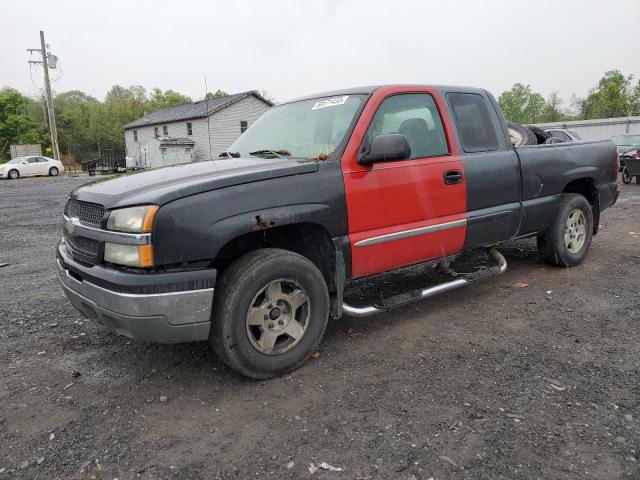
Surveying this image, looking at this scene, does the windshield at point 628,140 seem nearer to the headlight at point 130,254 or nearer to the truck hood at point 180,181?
the truck hood at point 180,181

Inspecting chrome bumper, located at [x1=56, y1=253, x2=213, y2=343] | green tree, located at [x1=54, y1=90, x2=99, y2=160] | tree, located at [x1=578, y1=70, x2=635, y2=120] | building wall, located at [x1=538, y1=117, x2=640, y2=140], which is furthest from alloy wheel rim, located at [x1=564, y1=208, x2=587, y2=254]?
green tree, located at [x1=54, y1=90, x2=99, y2=160]

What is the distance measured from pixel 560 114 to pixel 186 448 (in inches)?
3417

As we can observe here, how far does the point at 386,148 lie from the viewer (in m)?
3.35

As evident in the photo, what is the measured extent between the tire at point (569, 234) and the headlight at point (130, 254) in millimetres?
4196

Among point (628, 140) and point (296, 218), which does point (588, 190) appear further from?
point (628, 140)

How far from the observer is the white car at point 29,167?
29.8 metres

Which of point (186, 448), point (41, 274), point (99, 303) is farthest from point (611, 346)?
point (41, 274)

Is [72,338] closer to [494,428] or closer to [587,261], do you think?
[494,428]

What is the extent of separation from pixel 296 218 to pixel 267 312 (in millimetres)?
627

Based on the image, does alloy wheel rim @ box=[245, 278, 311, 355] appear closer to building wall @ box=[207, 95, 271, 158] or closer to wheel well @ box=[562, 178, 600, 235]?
wheel well @ box=[562, 178, 600, 235]

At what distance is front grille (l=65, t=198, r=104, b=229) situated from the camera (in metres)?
2.99

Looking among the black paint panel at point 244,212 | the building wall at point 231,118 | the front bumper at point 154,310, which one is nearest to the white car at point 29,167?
the building wall at point 231,118

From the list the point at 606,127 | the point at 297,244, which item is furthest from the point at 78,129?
the point at 297,244

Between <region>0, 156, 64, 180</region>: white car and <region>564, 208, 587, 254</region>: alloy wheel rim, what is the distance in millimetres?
32598
